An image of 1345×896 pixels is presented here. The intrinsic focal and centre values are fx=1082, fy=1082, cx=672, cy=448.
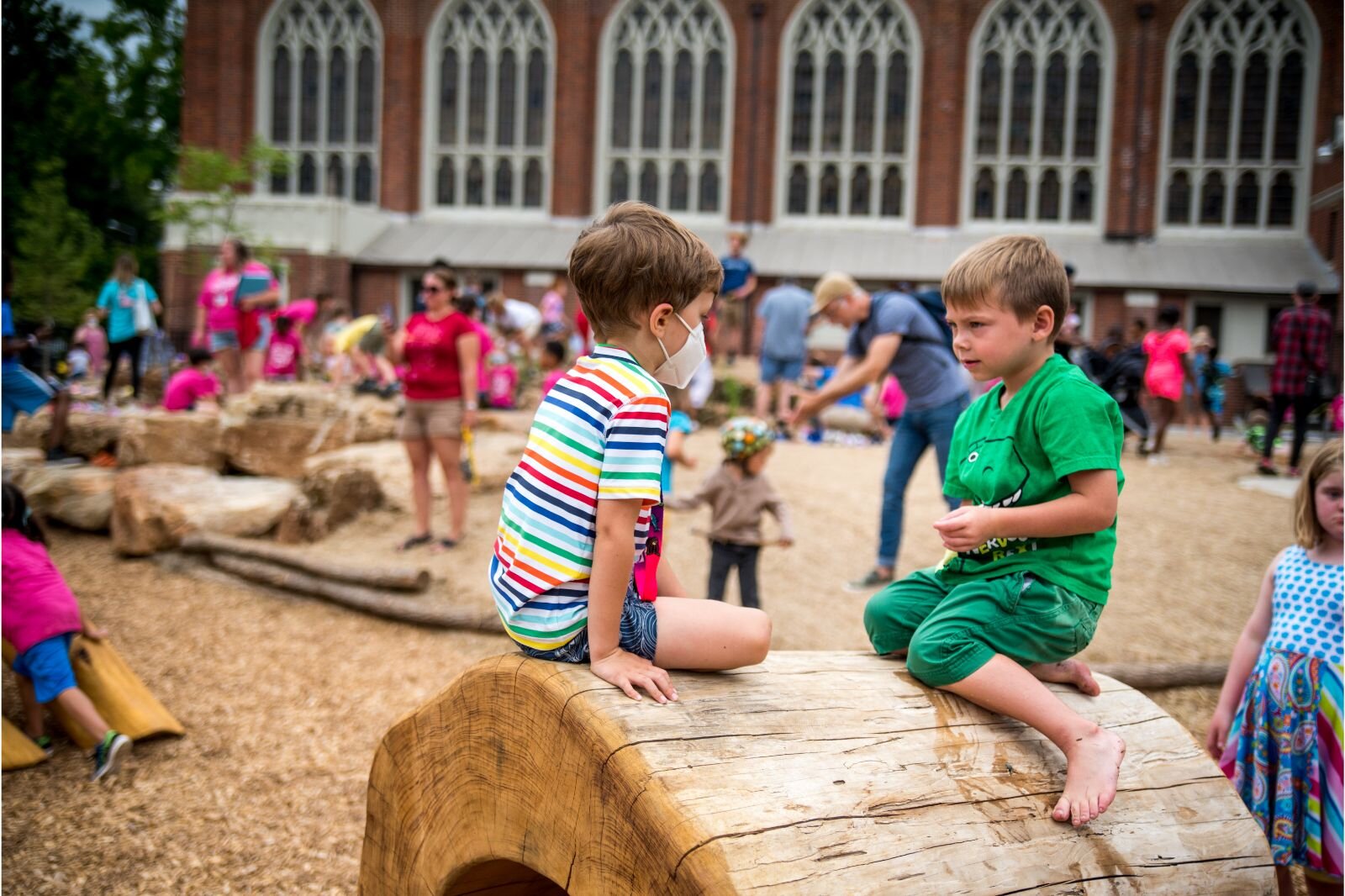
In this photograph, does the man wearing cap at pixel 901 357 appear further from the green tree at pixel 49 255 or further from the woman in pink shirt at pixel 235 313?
the green tree at pixel 49 255

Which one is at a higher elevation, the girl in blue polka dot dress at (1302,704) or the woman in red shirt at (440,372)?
the woman in red shirt at (440,372)

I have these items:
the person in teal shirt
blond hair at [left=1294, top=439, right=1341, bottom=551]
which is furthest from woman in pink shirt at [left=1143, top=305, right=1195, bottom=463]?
the person in teal shirt

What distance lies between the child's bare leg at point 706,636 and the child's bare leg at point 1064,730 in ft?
1.51

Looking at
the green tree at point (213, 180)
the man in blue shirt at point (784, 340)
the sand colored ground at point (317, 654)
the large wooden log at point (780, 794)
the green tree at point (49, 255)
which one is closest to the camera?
the large wooden log at point (780, 794)

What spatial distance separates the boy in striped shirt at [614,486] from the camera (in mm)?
2143

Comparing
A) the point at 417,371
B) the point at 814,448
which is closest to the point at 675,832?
the point at 417,371

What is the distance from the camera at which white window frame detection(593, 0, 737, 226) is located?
2473 cm

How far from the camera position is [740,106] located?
975 inches

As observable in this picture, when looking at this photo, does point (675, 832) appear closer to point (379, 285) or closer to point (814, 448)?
point (814, 448)

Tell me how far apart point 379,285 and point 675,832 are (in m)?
24.1

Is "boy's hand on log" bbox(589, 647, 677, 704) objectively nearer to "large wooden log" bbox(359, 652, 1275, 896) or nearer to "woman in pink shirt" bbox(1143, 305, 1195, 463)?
"large wooden log" bbox(359, 652, 1275, 896)

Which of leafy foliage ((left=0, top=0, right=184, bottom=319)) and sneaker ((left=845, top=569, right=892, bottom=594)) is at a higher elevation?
leafy foliage ((left=0, top=0, right=184, bottom=319))

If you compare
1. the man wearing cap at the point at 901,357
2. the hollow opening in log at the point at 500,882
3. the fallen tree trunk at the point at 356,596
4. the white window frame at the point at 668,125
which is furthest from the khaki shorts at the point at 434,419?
the white window frame at the point at 668,125

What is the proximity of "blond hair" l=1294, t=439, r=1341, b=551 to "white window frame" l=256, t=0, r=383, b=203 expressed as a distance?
25037mm
